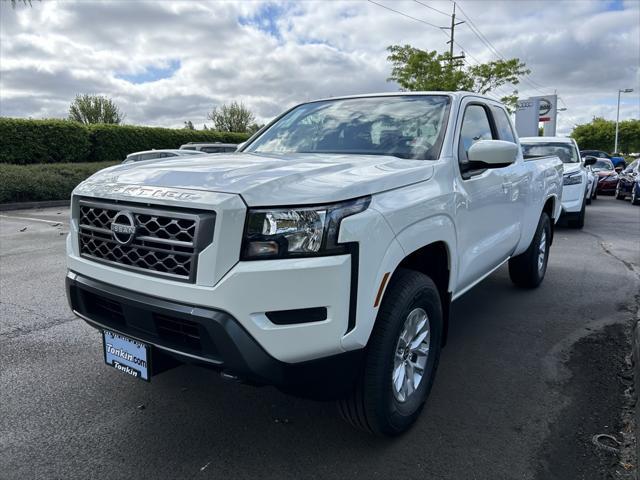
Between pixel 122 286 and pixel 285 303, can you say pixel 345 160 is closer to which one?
pixel 285 303

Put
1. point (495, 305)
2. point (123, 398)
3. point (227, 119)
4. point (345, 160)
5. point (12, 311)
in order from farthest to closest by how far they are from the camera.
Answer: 1. point (227, 119)
2. point (495, 305)
3. point (12, 311)
4. point (123, 398)
5. point (345, 160)

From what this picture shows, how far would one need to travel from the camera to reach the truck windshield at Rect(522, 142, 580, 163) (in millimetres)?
11281

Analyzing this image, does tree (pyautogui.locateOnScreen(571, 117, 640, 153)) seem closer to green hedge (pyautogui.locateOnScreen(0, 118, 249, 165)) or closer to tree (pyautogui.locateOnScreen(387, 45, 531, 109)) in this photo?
tree (pyautogui.locateOnScreen(387, 45, 531, 109))

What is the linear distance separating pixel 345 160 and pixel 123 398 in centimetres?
203

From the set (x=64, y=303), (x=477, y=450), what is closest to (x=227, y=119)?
(x=64, y=303)

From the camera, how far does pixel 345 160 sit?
2.90 meters

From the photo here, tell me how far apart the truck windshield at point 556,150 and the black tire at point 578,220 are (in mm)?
1156

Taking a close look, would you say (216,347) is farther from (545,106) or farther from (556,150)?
(545,106)

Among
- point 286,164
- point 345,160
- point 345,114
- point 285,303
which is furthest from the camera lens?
point 345,114

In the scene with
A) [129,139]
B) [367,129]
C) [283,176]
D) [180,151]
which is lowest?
[283,176]

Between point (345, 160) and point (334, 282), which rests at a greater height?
point (345, 160)

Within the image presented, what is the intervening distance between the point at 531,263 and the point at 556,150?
22.6 feet

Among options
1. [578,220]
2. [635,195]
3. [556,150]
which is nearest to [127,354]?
[578,220]

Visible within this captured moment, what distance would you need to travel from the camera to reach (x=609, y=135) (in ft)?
216
